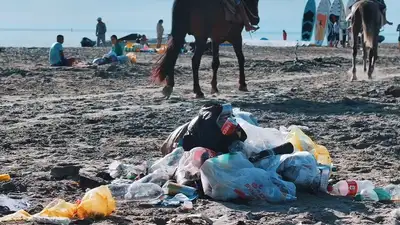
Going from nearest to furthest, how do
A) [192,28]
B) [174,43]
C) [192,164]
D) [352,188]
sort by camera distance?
[352,188] < [192,164] < [174,43] < [192,28]

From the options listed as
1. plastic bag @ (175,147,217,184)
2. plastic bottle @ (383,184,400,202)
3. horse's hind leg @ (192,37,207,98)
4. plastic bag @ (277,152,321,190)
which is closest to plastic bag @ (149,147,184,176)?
plastic bag @ (175,147,217,184)

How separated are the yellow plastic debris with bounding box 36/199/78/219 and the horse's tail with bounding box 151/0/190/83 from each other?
6.48 meters

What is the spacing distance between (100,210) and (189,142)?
150 centimetres

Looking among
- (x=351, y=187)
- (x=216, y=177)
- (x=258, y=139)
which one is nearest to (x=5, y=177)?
(x=216, y=177)

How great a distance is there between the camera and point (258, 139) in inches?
239

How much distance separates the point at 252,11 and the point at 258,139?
23.2 ft

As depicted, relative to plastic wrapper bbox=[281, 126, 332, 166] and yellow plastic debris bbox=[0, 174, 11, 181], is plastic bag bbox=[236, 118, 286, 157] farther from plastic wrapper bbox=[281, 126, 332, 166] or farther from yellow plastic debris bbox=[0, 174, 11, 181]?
yellow plastic debris bbox=[0, 174, 11, 181]

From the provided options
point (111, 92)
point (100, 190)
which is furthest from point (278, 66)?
point (100, 190)

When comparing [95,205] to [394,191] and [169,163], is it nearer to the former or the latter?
[169,163]

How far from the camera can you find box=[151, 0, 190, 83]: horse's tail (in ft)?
36.7

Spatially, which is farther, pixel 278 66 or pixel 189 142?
pixel 278 66

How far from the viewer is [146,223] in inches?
181

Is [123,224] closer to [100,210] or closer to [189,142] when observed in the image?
[100,210]

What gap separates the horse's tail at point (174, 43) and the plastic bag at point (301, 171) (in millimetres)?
5843
